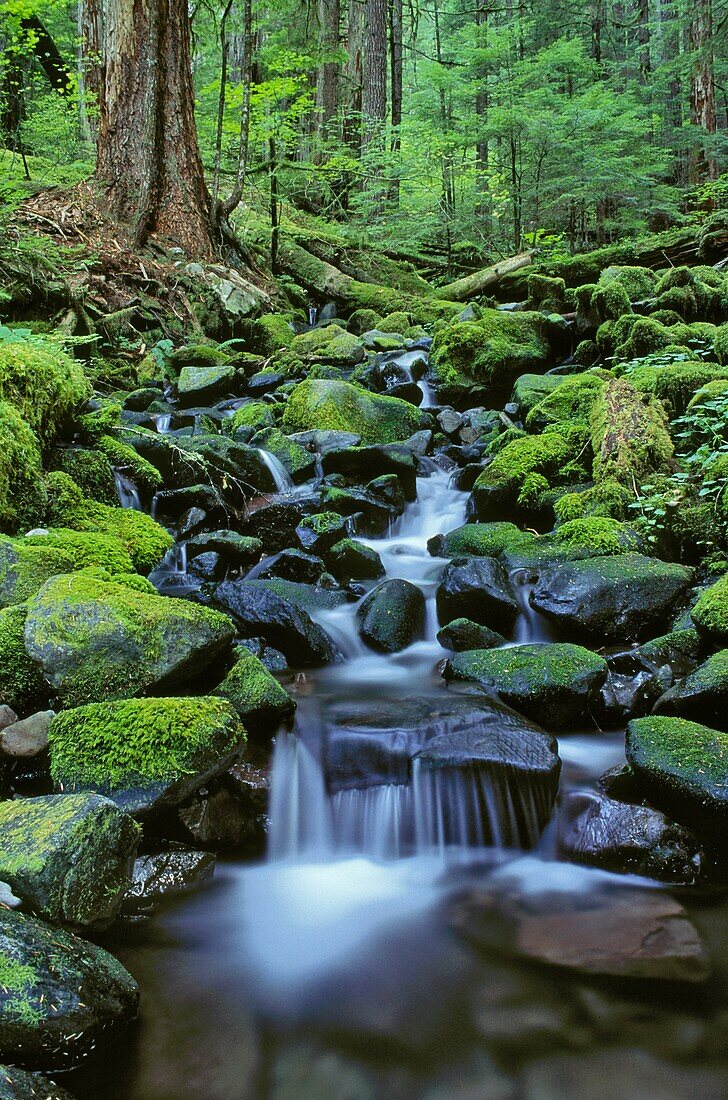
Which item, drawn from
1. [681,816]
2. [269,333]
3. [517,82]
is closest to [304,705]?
[681,816]

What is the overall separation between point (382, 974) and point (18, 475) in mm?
3766

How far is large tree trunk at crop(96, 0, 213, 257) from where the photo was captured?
1125 cm

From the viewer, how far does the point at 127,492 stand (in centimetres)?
622

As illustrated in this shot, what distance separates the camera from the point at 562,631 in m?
5.10

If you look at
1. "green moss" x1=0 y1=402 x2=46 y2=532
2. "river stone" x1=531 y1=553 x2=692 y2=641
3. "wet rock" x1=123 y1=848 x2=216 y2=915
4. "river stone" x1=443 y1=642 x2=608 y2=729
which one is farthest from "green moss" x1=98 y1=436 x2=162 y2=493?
"wet rock" x1=123 y1=848 x2=216 y2=915

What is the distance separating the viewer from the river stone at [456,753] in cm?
370

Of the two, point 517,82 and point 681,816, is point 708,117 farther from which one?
point 681,816

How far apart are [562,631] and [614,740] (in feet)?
3.42

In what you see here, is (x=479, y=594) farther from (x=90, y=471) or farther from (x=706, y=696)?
(x=90, y=471)

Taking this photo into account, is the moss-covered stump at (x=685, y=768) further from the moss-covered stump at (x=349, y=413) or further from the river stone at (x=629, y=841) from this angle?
the moss-covered stump at (x=349, y=413)

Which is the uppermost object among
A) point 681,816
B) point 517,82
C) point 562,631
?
point 517,82

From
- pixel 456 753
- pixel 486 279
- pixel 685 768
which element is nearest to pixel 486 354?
pixel 486 279

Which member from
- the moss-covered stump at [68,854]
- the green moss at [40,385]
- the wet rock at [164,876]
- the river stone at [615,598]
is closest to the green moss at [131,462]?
the green moss at [40,385]

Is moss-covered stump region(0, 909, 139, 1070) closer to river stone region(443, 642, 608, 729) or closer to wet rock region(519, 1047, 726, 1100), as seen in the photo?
wet rock region(519, 1047, 726, 1100)
